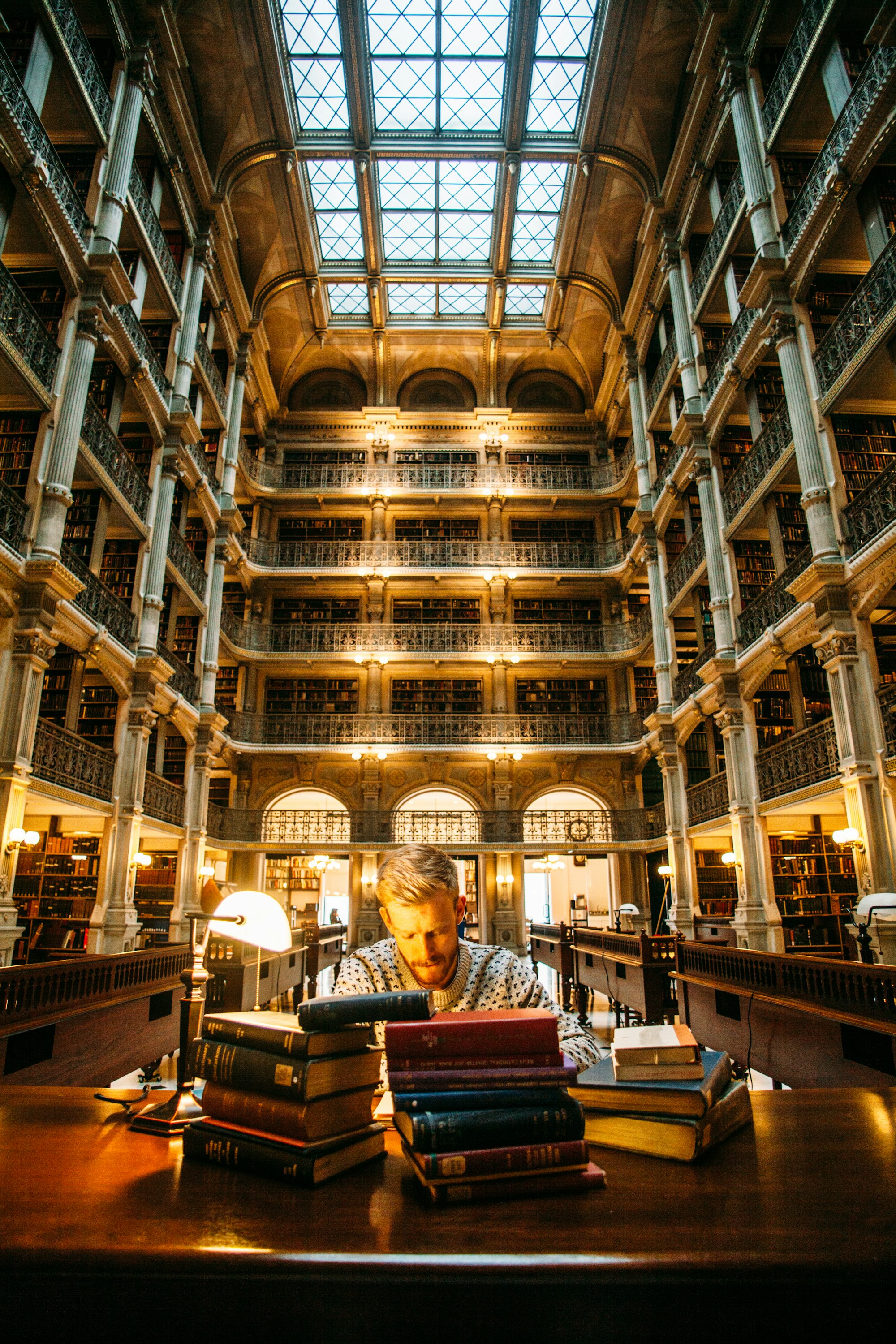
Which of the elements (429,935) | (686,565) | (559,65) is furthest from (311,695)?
(429,935)

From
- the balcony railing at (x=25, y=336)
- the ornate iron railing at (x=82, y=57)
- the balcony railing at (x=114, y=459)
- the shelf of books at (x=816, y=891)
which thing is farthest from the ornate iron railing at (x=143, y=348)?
the shelf of books at (x=816, y=891)

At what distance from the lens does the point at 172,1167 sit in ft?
4.17

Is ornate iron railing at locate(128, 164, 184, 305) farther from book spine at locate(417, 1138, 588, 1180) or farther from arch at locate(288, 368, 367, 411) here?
book spine at locate(417, 1138, 588, 1180)

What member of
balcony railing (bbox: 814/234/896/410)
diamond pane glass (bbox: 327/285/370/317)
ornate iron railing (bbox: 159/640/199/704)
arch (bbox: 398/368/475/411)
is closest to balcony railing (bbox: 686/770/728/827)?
balcony railing (bbox: 814/234/896/410)

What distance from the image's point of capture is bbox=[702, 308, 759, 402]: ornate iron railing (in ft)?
37.4

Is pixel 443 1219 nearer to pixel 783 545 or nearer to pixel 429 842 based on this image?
pixel 783 545

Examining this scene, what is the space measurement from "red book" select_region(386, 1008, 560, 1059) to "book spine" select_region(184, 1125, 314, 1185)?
0.68ft

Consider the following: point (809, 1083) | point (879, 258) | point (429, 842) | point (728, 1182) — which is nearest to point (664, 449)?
point (879, 258)

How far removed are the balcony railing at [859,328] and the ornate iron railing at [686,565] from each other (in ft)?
14.5

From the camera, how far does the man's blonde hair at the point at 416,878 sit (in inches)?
75.2

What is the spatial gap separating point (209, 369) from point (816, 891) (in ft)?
49.3

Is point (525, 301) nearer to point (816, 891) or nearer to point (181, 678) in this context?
point (181, 678)

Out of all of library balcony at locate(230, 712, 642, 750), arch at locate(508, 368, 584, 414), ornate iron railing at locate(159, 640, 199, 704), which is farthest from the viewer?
arch at locate(508, 368, 584, 414)

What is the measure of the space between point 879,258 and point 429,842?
14.1m
